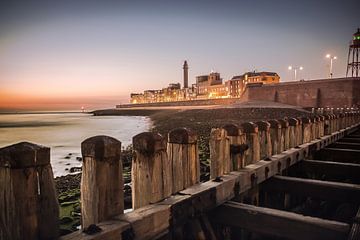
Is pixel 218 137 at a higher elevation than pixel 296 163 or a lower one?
higher

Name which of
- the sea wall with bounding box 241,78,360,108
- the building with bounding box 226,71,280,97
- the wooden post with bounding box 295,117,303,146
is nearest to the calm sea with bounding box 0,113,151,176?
the wooden post with bounding box 295,117,303,146

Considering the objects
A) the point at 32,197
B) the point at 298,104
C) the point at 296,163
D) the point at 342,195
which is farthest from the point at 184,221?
the point at 298,104

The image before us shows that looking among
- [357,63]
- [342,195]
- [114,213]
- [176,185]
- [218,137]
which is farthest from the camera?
[357,63]

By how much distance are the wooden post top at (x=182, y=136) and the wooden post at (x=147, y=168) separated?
30 cm

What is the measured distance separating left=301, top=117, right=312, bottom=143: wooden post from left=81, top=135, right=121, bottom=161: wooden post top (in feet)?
14.8

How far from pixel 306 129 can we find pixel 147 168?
4292 millimetres

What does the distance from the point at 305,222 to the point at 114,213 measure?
1518 mm

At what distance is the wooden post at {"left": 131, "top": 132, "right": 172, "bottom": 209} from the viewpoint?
2.05m

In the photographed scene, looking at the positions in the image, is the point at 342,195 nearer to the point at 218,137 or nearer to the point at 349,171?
the point at 349,171

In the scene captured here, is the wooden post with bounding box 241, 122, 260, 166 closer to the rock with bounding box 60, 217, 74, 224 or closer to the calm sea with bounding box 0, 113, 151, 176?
the rock with bounding box 60, 217, 74, 224

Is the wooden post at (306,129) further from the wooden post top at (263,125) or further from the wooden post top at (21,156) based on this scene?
the wooden post top at (21,156)

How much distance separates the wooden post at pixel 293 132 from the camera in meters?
4.62

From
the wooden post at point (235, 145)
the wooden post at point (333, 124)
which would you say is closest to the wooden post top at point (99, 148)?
the wooden post at point (235, 145)

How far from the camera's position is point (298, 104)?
48.0 meters
